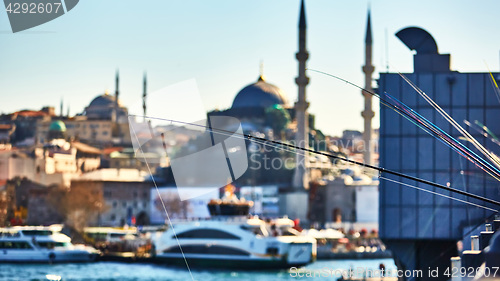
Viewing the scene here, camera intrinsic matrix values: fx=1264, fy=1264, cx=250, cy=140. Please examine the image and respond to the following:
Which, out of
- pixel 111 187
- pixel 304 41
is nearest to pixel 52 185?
pixel 111 187

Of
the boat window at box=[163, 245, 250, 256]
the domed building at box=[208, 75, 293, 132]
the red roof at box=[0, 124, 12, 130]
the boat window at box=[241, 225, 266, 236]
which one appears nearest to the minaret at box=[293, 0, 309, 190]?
the boat window at box=[241, 225, 266, 236]

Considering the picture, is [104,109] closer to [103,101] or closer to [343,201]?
[103,101]

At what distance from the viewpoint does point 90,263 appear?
177 ft

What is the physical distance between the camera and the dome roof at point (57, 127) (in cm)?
9369

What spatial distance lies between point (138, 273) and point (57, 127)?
48784mm

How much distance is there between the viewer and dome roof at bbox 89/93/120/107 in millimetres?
108844

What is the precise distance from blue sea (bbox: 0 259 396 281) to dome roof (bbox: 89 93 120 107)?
56.5 metres

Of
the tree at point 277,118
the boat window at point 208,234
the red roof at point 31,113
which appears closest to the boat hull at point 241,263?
the boat window at point 208,234

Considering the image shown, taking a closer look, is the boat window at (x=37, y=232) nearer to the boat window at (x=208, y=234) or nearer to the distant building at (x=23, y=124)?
the boat window at (x=208, y=234)

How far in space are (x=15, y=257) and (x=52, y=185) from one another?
21225 mm

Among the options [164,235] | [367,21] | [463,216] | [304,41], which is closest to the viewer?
[463,216]

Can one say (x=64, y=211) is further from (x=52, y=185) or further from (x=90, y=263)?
(x=90, y=263)

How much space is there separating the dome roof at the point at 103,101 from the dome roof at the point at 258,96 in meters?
18.8

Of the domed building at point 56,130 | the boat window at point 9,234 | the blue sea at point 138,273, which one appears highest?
the domed building at point 56,130
